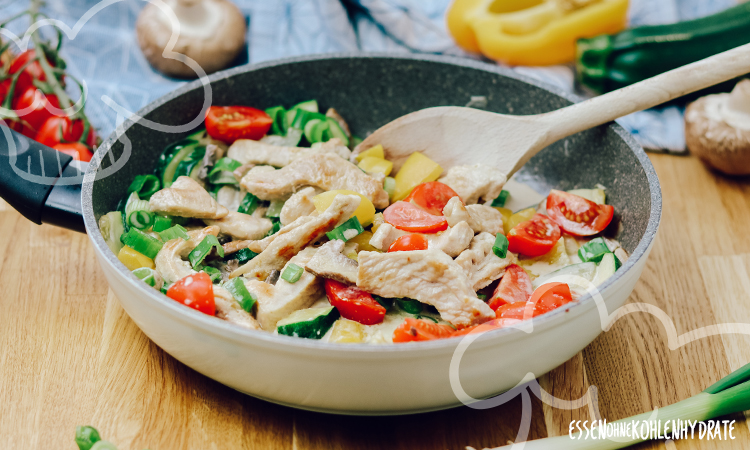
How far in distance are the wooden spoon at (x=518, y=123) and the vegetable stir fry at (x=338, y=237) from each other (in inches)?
2.5

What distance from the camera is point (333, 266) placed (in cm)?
162

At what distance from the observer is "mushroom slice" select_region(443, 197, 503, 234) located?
1814mm

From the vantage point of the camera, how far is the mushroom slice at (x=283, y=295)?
1.57 meters

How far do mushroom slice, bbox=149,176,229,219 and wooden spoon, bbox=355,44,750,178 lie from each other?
561mm

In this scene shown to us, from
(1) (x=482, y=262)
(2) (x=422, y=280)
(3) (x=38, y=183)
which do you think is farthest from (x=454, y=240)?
(3) (x=38, y=183)

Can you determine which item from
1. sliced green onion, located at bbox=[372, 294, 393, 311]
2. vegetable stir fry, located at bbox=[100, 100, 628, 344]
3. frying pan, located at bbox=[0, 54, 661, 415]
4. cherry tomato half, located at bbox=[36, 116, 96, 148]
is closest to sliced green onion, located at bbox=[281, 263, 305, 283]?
vegetable stir fry, located at bbox=[100, 100, 628, 344]

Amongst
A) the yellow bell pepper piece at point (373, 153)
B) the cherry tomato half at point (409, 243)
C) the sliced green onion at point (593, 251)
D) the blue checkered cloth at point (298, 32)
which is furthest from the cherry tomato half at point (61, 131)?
the sliced green onion at point (593, 251)

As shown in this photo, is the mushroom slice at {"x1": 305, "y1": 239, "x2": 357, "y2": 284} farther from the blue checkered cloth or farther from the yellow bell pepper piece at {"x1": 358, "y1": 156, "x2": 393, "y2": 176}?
the blue checkered cloth

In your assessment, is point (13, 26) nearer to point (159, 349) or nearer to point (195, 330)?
point (159, 349)

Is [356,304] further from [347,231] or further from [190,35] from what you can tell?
[190,35]

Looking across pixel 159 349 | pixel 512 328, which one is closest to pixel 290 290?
pixel 159 349

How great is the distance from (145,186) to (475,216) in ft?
3.54

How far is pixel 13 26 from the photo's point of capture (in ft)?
9.52

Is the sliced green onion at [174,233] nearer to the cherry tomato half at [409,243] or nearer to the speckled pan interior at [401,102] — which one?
the speckled pan interior at [401,102]
